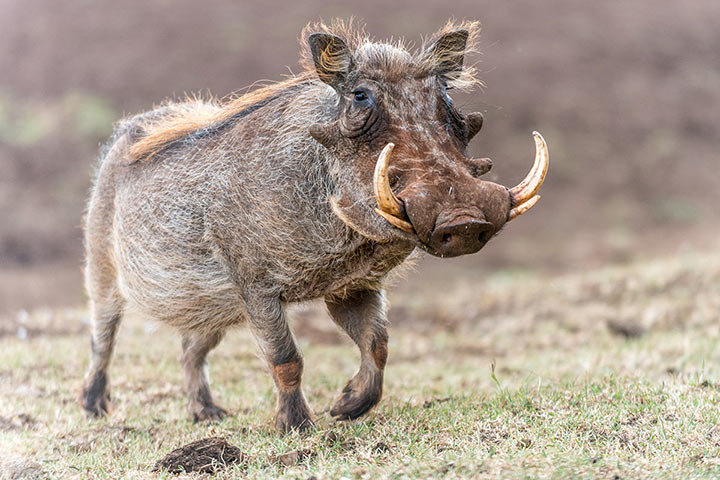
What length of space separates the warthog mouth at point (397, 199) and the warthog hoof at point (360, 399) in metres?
1.14

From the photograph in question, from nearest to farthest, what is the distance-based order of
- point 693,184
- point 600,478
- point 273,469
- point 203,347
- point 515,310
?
1. point 600,478
2. point 273,469
3. point 203,347
4. point 515,310
5. point 693,184

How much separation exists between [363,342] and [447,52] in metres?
1.53

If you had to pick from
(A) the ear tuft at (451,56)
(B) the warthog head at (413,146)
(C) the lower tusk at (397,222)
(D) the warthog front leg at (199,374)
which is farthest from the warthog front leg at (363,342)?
(A) the ear tuft at (451,56)

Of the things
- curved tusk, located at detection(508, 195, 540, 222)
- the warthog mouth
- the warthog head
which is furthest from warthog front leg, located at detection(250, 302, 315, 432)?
curved tusk, located at detection(508, 195, 540, 222)

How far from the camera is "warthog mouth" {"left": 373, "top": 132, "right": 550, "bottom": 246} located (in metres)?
3.22

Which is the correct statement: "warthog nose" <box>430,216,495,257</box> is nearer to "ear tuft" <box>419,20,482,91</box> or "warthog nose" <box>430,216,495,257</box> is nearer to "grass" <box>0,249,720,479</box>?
"grass" <box>0,249,720,479</box>

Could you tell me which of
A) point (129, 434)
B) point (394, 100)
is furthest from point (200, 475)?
point (394, 100)

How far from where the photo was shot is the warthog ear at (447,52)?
12.7ft

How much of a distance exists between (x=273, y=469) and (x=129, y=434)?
141 cm

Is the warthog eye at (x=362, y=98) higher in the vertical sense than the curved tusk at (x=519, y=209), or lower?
higher

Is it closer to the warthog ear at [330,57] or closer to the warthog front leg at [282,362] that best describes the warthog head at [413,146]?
the warthog ear at [330,57]

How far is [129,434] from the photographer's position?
4426 mm

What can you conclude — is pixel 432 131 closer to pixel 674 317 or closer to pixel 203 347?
pixel 203 347

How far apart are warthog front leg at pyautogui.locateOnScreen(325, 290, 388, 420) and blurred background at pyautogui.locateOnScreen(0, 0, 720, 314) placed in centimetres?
657
